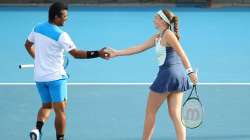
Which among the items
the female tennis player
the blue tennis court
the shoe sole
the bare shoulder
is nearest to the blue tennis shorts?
the shoe sole

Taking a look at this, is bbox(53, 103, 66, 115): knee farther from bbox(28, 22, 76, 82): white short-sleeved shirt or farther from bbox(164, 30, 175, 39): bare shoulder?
bbox(164, 30, 175, 39): bare shoulder

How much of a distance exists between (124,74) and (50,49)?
4.45 metres

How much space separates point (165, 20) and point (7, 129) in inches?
100

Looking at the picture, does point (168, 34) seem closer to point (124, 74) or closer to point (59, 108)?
point (59, 108)

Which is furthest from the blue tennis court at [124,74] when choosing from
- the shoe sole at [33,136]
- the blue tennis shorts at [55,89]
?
the blue tennis shorts at [55,89]

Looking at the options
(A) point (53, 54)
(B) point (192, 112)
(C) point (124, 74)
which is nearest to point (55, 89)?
(A) point (53, 54)

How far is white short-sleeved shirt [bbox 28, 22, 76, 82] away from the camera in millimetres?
6352

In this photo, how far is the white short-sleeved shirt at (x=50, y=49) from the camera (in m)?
6.35

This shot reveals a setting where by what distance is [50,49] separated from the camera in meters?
6.40

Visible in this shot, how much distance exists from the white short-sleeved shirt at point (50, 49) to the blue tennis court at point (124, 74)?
3.71 ft

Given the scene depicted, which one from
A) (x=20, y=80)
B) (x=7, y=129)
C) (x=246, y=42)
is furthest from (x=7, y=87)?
(x=246, y=42)

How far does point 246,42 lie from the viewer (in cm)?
1345

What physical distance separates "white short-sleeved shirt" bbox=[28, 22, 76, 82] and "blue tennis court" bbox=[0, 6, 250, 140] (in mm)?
1131

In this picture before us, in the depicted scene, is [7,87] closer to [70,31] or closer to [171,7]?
[70,31]
